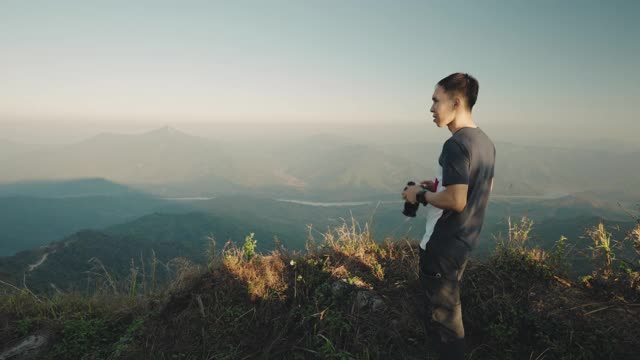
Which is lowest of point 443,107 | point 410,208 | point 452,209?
point 410,208

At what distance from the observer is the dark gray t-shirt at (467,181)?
2826mm

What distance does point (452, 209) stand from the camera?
2.81 m

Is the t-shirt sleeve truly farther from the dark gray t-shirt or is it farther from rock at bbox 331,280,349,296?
rock at bbox 331,280,349,296

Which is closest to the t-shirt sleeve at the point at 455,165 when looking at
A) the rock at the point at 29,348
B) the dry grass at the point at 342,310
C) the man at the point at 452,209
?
the man at the point at 452,209

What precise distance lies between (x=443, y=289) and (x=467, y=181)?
107cm

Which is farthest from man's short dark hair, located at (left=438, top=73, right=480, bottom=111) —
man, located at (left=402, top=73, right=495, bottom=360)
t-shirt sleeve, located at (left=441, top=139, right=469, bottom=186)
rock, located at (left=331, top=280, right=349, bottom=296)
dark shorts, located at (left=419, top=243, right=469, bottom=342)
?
rock, located at (left=331, top=280, right=349, bottom=296)

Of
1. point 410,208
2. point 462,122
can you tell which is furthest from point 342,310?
point 462,122

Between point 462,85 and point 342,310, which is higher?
point 462,85

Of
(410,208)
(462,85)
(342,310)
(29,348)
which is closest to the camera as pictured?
(462,85)

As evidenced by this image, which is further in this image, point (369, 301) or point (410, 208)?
point (369, 301)

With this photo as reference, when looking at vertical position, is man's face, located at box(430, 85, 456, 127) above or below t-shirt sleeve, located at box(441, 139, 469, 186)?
above

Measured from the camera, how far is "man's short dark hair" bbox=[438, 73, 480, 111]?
9.82ft

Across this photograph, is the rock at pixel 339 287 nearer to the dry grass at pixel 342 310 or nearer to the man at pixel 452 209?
the dry grass at pixel 342 310

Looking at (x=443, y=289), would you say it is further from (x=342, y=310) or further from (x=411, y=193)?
(x=342, y=310)
